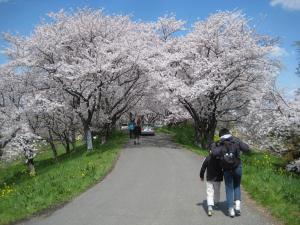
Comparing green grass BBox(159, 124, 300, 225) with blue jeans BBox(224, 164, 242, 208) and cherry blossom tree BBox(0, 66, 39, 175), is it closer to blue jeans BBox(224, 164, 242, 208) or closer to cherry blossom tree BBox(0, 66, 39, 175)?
blue jeans BBox(224, 164, 242, 208)

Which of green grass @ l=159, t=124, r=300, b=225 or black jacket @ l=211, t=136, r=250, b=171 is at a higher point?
black jacket @ l=211, t=136, r=250, b=171

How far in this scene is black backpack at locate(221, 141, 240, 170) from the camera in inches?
350

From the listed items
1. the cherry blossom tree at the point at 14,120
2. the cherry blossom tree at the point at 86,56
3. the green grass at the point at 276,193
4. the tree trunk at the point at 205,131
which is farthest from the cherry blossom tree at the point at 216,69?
the green grass at the point at 276,193

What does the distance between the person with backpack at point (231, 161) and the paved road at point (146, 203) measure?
15.4 inches

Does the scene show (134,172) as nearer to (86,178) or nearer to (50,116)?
(86,178)

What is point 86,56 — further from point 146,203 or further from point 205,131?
point 146,203

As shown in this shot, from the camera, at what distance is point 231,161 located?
8.88 m

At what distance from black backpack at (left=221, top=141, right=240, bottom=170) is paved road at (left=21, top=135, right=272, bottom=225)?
116 cm

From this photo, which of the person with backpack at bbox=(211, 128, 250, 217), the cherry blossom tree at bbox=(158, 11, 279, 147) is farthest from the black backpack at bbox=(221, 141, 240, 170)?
the cherry blossom tree at bbox=(158, 11, 279, 147)

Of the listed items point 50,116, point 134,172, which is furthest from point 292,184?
point 50,116

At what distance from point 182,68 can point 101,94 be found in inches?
249

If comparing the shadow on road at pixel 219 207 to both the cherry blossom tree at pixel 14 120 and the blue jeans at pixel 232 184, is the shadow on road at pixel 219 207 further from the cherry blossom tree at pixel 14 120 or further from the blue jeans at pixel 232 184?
the cherry blossom tree at pixel 14 120

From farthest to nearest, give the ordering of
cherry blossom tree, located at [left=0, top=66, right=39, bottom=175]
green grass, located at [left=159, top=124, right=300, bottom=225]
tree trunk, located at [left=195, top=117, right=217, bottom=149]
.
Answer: tree trunk, located at [left=195, top=117, right=217, bottom=149], cherry blossom tree, located at [left=0, top=66, right=39, bottom=175], green grass, located at [left=159, top=124, right=300, bottom=225]

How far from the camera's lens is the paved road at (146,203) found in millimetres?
9156
